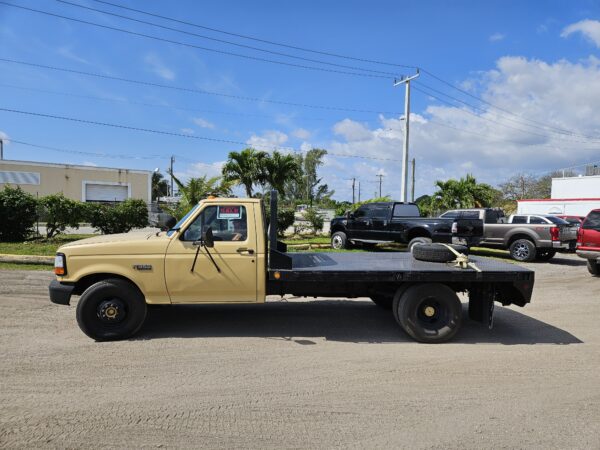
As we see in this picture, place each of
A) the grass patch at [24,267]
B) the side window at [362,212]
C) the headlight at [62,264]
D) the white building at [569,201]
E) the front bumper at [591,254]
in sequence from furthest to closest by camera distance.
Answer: the white building at [569,201] → the side window at [362,212] → the front bumper at [591,254] → the grass patch at [24,267] → the headlight at [62,264]

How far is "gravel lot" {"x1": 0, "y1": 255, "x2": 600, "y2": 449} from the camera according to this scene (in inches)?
134

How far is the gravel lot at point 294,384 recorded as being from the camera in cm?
340

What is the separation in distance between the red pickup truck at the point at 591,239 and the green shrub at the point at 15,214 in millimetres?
17559

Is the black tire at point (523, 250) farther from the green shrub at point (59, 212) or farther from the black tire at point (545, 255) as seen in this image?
the green shrub at point (59, 212)

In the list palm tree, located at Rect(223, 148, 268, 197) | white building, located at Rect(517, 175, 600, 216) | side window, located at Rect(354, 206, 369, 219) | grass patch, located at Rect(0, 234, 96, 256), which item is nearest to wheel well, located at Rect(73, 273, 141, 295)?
grass patch, located at Rect(0, 234, 96, 256)

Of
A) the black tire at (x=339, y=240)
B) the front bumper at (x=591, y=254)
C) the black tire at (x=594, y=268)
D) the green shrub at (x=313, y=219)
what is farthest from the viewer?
the green shrub at (x=313, y=219)

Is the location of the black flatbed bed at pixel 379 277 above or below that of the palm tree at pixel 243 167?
below

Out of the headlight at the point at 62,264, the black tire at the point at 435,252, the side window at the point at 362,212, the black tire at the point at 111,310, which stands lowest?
the black tire at the point at 111,310

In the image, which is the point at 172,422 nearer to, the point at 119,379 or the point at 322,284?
the point at 119,379

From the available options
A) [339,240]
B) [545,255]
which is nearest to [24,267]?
[339,240]

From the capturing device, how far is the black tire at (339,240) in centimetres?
1738

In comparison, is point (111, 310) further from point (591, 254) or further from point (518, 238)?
point (518, 238)

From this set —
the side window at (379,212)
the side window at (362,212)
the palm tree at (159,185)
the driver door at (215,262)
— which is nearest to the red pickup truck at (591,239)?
the side window at (379,212)

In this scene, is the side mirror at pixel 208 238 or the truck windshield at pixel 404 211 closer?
the side mirror at pixel 208 238
